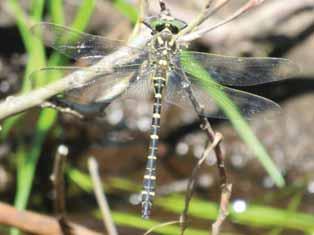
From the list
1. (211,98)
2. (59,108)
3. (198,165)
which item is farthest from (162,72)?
(198,165)

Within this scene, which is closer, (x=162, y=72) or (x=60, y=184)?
(x=60, y=184)

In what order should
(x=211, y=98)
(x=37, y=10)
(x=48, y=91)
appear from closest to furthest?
(x=48, y=91)
(x=211, y=98)
(x=37, y=10)

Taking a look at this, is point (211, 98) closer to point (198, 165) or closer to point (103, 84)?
point (103, 84)

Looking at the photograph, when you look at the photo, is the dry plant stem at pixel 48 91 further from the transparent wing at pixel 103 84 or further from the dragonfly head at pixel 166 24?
the dragonfly head at pixel 166 24

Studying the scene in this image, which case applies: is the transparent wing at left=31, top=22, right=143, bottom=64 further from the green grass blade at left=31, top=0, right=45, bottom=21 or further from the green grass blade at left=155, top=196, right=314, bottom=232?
the green grass blade at left=155, top=196, right=314, bottom=232

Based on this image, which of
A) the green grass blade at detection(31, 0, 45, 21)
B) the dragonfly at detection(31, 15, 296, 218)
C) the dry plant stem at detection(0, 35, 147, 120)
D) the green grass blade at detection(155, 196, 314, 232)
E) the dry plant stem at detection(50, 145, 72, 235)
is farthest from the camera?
the green grass blade at detection(155, 196, 314, 232)

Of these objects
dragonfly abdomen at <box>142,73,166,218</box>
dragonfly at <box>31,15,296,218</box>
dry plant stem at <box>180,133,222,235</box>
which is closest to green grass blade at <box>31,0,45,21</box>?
dragonfly at <box>31,15,296,218</box>
